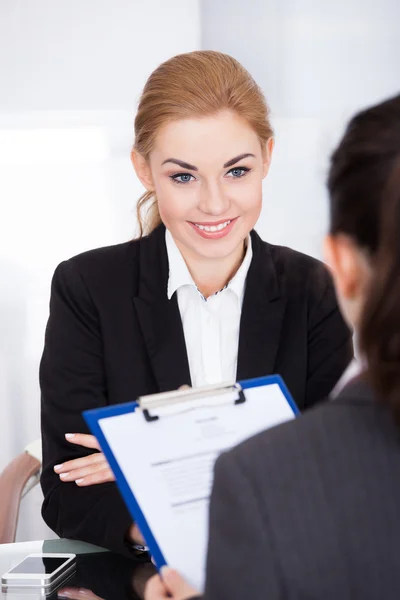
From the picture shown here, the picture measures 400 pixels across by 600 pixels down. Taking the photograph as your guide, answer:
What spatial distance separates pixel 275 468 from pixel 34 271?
3.83 m

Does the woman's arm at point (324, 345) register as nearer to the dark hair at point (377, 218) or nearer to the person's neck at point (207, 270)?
the person's neck at point (207, 270)

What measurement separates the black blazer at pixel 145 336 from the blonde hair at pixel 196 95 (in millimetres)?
334

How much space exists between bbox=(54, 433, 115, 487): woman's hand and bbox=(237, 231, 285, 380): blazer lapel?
0.43 m

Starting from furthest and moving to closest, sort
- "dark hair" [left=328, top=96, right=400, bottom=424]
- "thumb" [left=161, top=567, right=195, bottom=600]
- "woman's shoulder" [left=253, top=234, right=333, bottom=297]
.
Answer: "woman's shoulder" [left=253, top=234, right=333, bottom=297], "thumb" [left=161, top=567, right=195, bottom=600], "dark hair" [left=328, top=96, right=400, bottom=424]

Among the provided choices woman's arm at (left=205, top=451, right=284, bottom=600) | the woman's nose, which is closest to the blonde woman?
the woman's nose

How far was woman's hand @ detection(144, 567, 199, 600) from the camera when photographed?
3.84 feet

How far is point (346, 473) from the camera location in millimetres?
882

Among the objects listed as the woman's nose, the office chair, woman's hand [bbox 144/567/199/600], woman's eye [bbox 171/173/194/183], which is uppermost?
woman's eye [bbox 171/173/194/183]

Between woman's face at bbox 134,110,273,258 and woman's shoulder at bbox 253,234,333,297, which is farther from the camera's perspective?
woman's shoulder at bbox 253,234,333,297

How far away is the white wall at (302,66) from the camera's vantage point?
4703mm

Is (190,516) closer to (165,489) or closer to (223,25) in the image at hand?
(165,489)

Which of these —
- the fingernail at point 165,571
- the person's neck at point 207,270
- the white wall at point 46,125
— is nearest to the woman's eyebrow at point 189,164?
the person's neck at point 207,270

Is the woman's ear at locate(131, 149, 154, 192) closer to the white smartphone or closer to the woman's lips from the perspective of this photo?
the woman's lips

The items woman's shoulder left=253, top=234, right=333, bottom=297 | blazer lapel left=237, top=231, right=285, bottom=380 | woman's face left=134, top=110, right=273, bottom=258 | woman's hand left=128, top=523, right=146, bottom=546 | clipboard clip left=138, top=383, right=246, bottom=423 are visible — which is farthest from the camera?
woman's shoulder left=253, top=234, right=333, bottom=297
